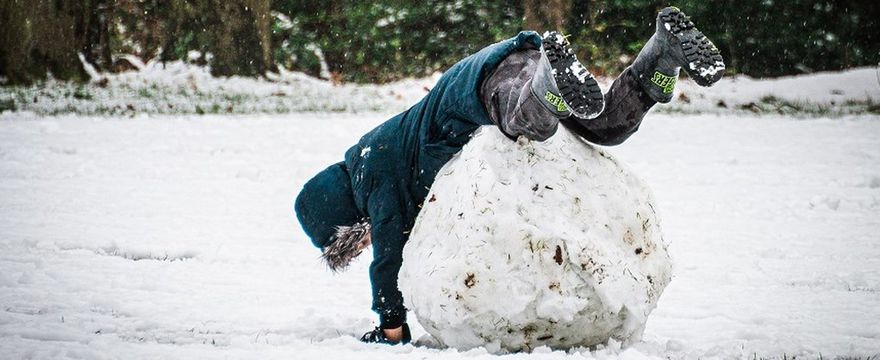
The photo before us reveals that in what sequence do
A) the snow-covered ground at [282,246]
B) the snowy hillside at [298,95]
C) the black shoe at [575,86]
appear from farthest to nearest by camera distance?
the snowy hillside at [298,95] < the snow-covered ground at [282,246] < the black shoe at [575,86]

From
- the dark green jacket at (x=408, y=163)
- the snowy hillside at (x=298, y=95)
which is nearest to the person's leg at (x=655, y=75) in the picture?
the dark green jacket at (x=408, y=163)

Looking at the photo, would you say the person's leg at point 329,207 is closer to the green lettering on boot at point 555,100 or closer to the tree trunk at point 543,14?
the green lettering on boot at point 555,100

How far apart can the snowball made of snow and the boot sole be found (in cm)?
42

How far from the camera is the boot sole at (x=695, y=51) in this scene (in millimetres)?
2756

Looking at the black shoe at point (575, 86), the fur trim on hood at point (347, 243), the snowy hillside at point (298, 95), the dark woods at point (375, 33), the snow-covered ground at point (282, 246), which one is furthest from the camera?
the dark woods at point (375, 33)

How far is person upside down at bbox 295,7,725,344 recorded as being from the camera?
2758 millimetres

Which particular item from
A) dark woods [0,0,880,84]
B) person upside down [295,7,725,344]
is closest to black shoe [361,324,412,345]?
person upside down [295,7,725,344]

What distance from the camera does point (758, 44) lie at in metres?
14.1

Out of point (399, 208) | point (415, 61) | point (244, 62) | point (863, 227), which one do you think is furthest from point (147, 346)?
point (415, 61)

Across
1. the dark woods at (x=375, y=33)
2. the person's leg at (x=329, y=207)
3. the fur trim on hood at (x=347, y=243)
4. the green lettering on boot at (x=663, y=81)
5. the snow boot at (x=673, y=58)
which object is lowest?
the dark woods at (x=375, y=33)

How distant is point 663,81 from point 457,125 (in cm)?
71

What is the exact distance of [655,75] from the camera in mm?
2988

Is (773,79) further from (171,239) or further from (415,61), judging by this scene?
(171,239)

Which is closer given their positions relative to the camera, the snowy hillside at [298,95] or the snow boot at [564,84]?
the snow boot at [564,84]
